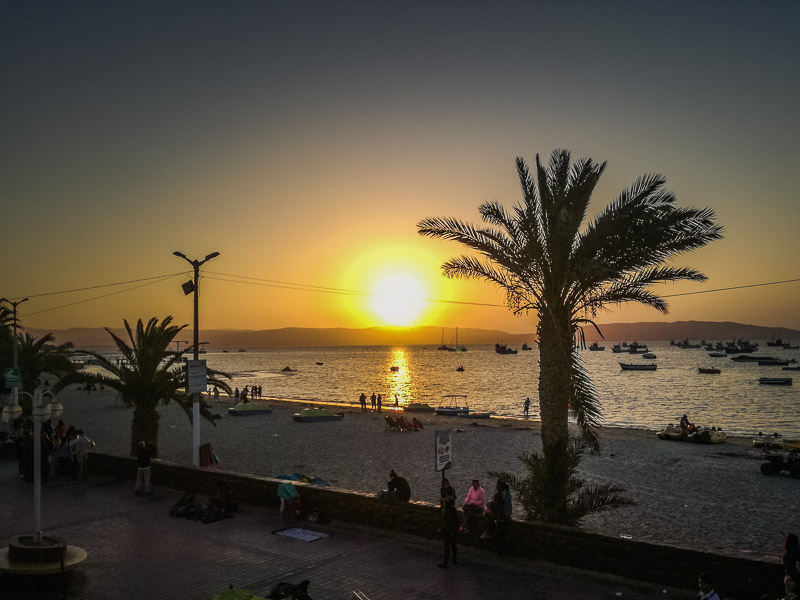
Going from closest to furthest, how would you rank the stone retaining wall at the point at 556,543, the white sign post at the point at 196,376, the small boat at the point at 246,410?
1. the stone retaining wall at the point at 556,543
2. the white sign post at the point at 196,376
3. the small boat at the point at 246,410

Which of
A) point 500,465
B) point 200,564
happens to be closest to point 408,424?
point 500,465

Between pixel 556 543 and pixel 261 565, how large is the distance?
5584 millimetres

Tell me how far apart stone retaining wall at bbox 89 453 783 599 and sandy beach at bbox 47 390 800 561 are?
33cm

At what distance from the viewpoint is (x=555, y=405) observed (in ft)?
41.3

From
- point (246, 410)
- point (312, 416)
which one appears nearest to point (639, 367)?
point (246, 410)

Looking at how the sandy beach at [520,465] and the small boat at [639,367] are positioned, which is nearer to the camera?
the sandy beach at [520,465]

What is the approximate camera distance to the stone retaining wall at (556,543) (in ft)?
29.8

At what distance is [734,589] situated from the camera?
905cm

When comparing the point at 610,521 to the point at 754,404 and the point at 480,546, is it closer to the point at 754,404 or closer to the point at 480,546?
the point at 480,546

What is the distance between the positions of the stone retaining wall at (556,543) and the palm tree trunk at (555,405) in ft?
3.71

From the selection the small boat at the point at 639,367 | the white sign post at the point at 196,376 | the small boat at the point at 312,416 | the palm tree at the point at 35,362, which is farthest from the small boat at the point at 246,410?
the small boat at the point at 639,367

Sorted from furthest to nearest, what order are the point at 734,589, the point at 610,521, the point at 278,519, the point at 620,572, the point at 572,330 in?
1. the point at 610,521
2. the point at 278,519
3. the point at 572,330
4. the point at 620,572
5. the point at 734,589

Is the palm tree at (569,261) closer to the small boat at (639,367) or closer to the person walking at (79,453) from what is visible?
the person walking at (79,453)

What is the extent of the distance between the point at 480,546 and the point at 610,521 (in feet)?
28.0
